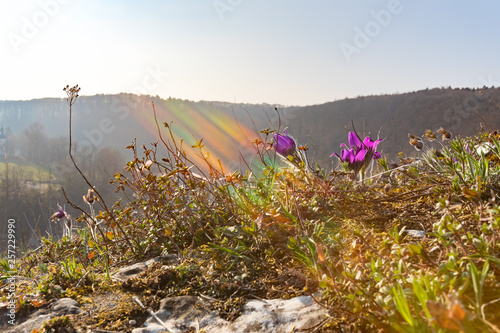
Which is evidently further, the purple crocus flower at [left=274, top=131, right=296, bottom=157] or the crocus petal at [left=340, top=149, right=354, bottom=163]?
the purple crocus flower at [left=274, top=131, right=296, bottom=157]

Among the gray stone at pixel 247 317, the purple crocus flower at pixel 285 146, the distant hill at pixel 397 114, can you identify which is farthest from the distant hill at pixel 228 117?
the gray stone at pixel 247 317

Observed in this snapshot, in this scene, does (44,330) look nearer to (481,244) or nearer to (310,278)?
(310,278)

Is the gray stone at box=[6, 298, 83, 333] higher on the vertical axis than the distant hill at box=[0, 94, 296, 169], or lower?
lower

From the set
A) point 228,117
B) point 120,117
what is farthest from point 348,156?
point 120,117

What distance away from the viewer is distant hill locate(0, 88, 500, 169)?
66875 mm

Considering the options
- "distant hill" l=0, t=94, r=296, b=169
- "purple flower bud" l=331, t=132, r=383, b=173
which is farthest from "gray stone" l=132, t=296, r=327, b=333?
"distant hill" l=0, t=94, r=296, b=169

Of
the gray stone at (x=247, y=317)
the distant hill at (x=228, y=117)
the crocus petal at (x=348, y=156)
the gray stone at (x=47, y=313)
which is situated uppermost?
the distant hill at (x=228, y=117)

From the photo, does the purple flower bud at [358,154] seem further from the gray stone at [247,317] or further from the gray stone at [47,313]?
the gray stone at [47,313]

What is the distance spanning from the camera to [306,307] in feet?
5.39

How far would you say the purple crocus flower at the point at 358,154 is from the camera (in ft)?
9.09

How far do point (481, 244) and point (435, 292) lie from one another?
0.32 meters

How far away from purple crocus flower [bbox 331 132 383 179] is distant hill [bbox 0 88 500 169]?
56437 millimetres

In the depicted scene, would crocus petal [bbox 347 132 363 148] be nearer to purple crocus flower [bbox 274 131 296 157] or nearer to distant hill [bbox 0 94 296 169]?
purple crocus flower [bbox 274 131 296 157]

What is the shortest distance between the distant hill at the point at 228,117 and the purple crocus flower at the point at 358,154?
2222 inches
